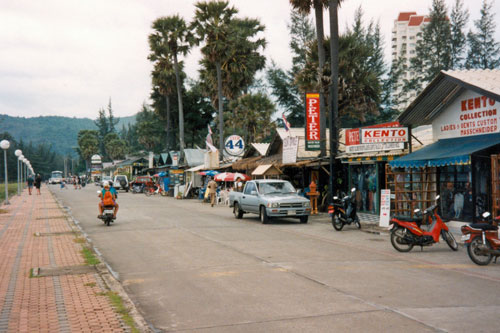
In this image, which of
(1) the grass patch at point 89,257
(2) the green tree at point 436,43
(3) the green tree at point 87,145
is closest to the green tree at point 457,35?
(2) the green tree at point 436,43

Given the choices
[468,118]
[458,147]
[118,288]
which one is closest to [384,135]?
[468,118]

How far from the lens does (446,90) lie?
17188 mm

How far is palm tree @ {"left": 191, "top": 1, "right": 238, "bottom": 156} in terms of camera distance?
41625 mm

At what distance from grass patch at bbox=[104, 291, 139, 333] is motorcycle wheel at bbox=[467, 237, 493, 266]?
7.26m

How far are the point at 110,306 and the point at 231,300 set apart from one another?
1.69 meters

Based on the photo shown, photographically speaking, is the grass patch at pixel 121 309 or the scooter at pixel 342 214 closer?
the grass patch at pixel 121 309

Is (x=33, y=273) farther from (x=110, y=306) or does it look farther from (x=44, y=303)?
(x=110, y=306)

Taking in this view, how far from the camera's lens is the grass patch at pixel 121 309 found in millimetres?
6114

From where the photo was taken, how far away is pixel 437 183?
18469mm

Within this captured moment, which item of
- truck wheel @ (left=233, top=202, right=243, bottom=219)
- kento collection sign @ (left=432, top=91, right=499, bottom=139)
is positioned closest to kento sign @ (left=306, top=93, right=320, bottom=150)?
truck wheel @ (left=233, top=202, right=243, bottom=219)

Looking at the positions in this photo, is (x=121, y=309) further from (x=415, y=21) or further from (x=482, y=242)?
(x=415, y=21)

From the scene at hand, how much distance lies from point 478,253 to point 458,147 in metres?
6.26

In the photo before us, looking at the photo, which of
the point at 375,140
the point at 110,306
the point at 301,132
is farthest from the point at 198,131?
the point at 110,306

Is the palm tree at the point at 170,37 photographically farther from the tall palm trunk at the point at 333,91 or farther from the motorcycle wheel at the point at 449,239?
the motorcycle wheel at the point at 449,239
